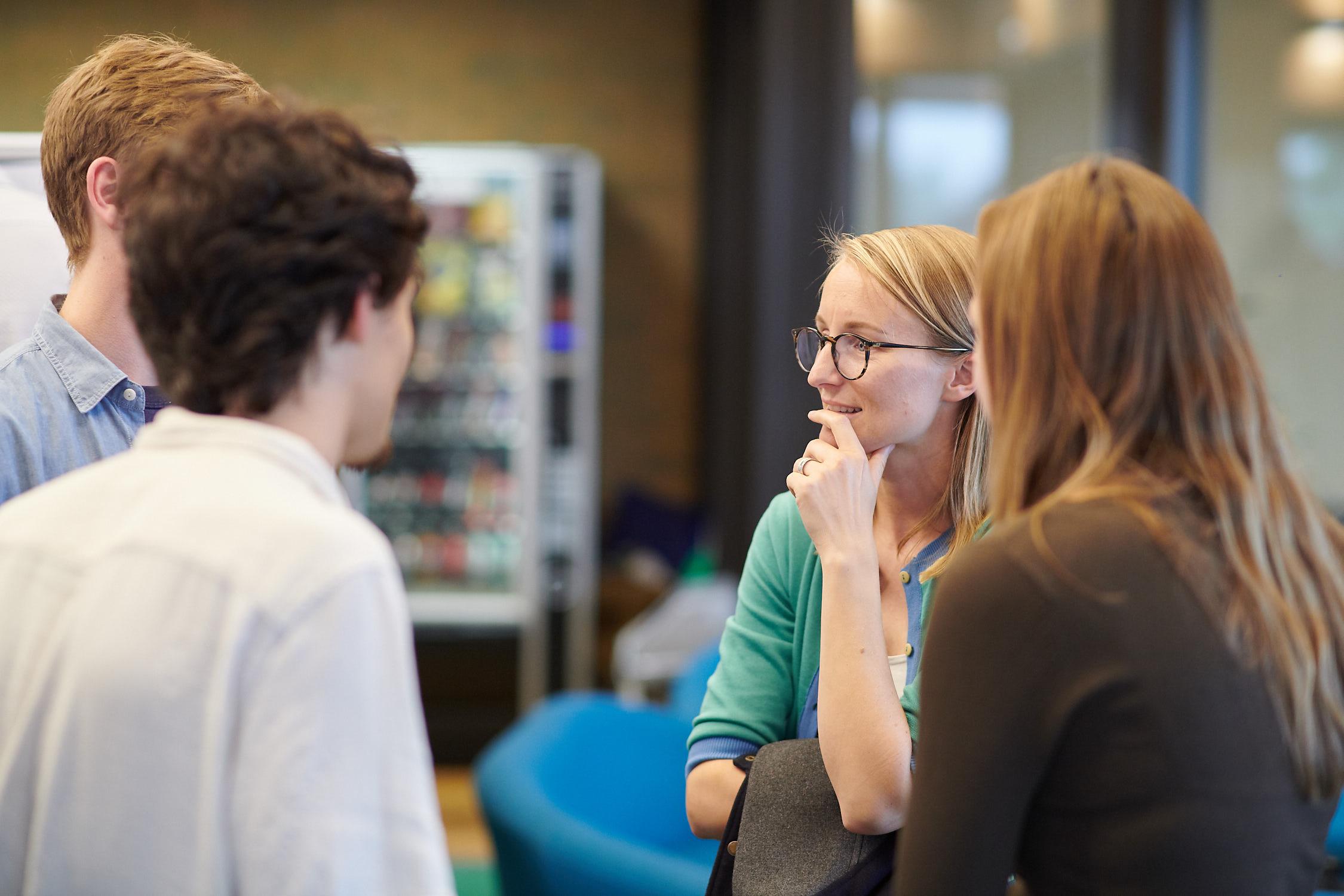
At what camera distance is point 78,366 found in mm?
1216

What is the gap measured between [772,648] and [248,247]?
0.64m

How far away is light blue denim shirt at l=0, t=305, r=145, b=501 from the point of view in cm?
119

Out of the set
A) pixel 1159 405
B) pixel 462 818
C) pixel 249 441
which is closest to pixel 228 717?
pixel 249 441

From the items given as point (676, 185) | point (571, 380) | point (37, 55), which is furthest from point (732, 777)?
point (676, 185)

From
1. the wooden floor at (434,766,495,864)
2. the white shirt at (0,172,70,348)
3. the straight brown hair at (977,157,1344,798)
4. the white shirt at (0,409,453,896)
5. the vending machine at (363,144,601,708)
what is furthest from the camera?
the vending machine at (363,144,601,708)

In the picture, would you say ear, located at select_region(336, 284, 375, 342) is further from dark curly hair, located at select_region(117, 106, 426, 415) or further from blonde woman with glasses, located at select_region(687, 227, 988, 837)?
blonde woman with glasses, located at select_region(687, 227, 988, 837)

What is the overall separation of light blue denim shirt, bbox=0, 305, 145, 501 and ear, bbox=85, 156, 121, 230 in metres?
0.14

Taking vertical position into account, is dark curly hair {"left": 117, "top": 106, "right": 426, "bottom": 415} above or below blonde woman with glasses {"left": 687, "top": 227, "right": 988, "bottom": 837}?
above

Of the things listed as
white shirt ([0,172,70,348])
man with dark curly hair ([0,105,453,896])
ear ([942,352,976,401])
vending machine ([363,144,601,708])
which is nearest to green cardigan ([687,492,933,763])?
ear ([942,352,976,401])

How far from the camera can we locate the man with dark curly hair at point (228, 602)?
0.74 meters

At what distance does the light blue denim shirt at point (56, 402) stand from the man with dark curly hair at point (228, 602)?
38cm

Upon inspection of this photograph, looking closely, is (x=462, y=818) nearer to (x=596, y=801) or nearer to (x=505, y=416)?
(x=505, y=416)

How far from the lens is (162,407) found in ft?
4.18

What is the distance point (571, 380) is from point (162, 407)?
3414 millimetres
